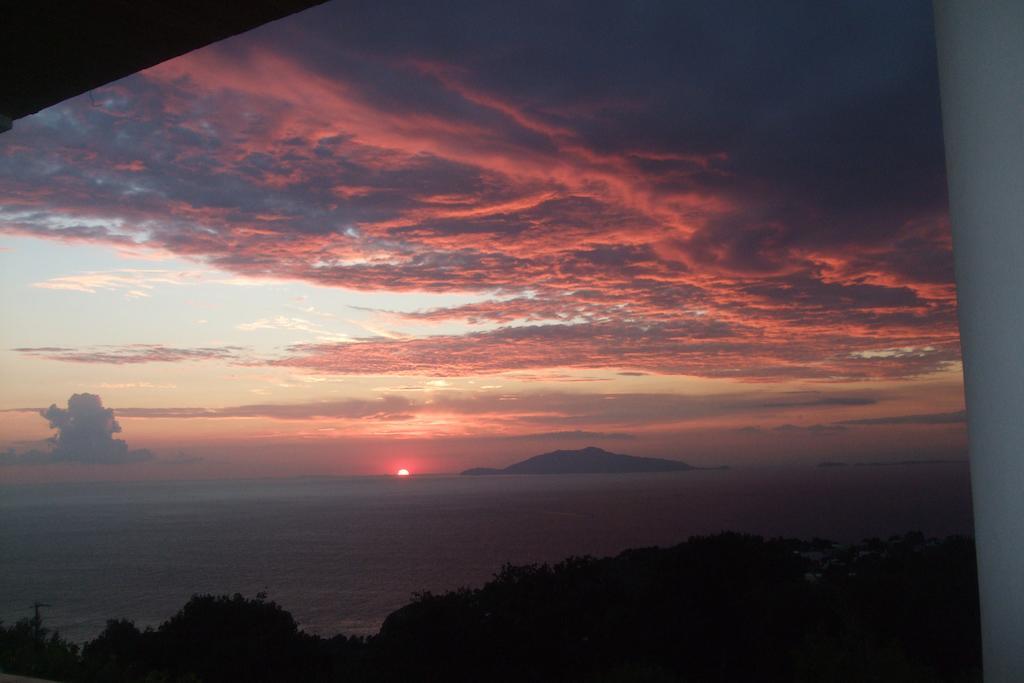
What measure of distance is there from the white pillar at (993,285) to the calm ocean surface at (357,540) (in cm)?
4212

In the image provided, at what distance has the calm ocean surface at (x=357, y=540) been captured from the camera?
5022 centimetres

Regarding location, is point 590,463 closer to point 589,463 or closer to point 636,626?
point 589,463

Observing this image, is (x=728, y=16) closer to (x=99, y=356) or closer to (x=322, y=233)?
(x=322, y=233)

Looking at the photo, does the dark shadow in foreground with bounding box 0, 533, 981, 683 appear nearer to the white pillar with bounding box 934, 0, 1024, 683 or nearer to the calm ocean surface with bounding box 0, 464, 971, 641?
the white pillar with bounding box 934, 0, 1024, 683

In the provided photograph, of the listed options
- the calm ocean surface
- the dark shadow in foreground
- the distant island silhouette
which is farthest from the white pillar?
the distant island silhouette

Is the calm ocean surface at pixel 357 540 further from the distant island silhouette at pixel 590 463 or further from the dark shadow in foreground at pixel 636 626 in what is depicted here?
the dark shadow in foreground at pixel 636 626

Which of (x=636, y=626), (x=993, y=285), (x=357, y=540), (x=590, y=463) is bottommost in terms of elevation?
(x=357, y=540)

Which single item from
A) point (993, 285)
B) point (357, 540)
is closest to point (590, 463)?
point (357, 540)

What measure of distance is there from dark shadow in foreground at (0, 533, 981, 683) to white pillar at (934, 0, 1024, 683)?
12358mm

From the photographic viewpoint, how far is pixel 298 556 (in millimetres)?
65188

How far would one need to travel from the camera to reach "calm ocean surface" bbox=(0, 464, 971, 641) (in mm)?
50219

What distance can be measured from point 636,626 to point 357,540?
205 ft

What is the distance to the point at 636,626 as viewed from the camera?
15922mm

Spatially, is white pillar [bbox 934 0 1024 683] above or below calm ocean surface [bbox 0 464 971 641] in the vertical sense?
above
